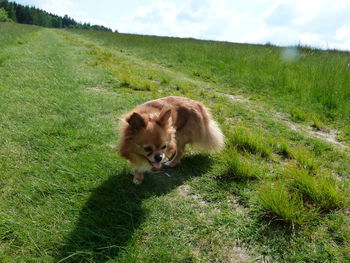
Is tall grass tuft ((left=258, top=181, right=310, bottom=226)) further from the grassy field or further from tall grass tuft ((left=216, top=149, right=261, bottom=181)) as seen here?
tall grass tuft ((left=216, top=149, right=261, bottom=181))

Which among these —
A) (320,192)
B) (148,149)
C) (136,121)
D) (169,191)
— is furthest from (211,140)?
(320,192)

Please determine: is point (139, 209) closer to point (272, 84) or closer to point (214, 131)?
point (214, 131)

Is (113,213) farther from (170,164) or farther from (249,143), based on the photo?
(249,143)

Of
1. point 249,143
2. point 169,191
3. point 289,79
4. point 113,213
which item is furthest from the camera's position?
point 289,79

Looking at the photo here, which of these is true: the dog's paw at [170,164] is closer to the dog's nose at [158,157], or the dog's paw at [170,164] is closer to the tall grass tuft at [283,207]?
the dog's nose at [158,157]

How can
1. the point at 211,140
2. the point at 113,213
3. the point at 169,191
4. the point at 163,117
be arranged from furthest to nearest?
the point at 211,140, the point at 169,191, the point at 163,117, the point at 113,213

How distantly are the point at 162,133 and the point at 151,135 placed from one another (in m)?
0.12

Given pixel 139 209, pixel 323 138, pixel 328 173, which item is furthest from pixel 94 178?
pixel 323 138

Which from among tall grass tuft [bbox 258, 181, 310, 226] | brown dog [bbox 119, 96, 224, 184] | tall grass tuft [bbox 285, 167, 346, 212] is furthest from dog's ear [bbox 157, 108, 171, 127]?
tall grass tuft [bbox 285, 167, 346, 212]

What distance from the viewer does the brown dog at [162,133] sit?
2.76m

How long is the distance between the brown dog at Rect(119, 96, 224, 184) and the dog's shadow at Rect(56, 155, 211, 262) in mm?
173

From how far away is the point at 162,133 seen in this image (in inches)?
110

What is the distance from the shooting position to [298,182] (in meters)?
2.79

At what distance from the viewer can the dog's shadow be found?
2.13 meters
